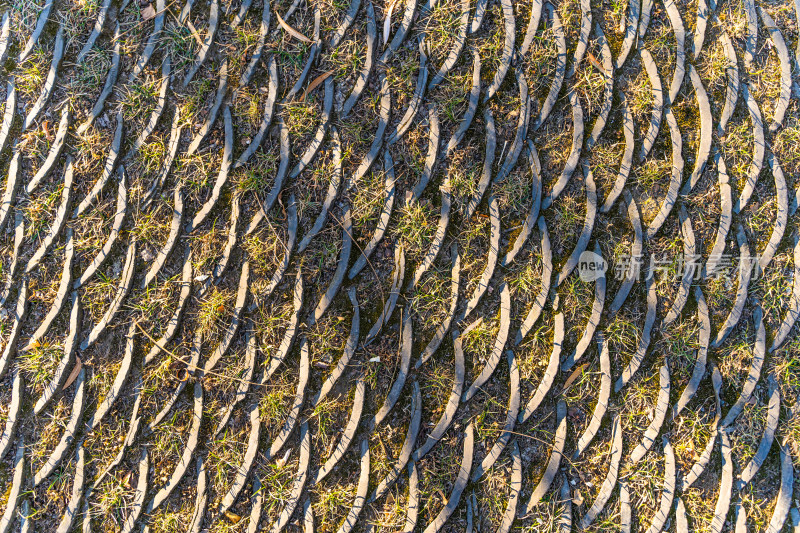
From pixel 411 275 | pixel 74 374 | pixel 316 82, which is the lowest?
pixel 74 374

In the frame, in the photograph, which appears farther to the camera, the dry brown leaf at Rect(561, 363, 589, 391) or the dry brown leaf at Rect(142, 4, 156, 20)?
the dry brown leaf at Rect(142, 4, 156, 20)

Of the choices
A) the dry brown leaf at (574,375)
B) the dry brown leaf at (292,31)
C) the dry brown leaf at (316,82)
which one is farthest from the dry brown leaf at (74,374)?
the dry brown leaf at (574,375)

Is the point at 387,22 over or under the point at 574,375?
over

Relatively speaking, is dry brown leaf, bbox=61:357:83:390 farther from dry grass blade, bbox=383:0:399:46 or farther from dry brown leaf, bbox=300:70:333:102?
dry grass blade, bbox=383:0:399:46

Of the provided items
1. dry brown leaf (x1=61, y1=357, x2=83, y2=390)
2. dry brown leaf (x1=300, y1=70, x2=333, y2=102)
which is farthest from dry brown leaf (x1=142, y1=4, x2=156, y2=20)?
dry brown leaf (x1=61, y1=357, x2=83, y2=390)

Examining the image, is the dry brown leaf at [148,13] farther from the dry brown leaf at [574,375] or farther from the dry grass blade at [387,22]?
the dry brown leaf at [574,375]

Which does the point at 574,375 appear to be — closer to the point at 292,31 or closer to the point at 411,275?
the point at 411,275

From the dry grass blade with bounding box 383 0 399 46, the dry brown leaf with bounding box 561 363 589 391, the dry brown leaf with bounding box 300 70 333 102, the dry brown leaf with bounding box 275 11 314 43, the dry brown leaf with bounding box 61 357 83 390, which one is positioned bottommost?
the dry brown leaf with bounding box 61 357 83 390

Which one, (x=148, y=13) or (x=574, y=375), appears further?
(x=148, y=13)

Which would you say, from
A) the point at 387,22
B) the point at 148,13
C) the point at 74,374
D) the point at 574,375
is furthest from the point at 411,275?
the point at 148,13
